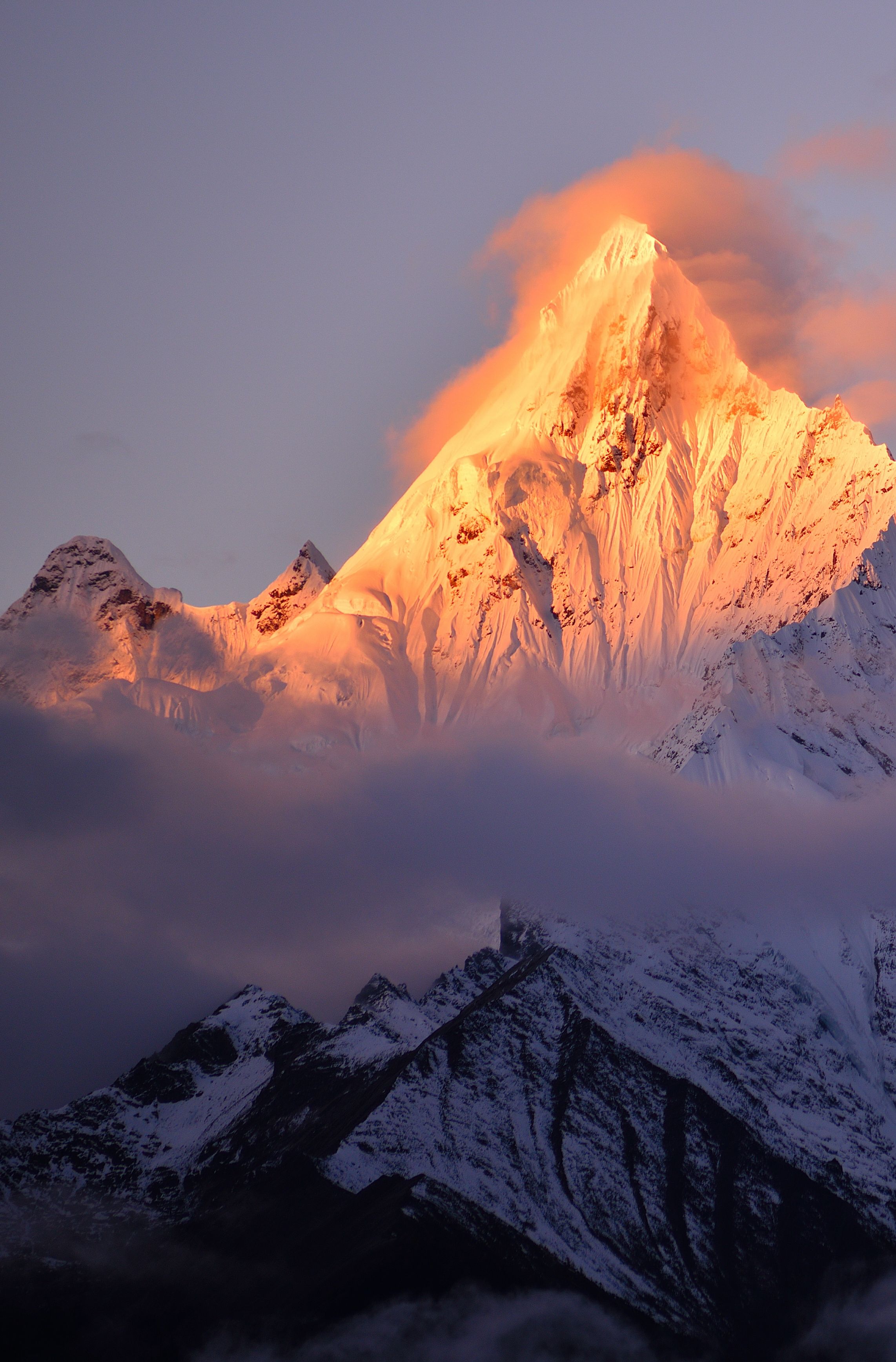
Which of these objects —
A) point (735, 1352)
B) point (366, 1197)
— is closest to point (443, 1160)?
point (366, 1197)

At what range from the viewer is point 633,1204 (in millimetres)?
198500

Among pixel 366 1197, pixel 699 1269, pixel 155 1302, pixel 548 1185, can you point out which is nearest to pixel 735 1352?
pixel 699 1269

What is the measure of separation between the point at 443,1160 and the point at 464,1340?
23.8m

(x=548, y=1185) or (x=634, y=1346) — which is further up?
(x=548, y=1185)

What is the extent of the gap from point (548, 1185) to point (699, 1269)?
1770cm

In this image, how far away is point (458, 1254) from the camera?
180750mm

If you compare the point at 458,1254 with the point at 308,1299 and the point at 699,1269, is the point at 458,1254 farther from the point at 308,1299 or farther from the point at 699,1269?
the point at 699,1269

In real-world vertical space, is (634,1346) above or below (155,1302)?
below

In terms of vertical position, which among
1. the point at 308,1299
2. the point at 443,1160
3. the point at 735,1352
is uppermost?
the point at 443,1160

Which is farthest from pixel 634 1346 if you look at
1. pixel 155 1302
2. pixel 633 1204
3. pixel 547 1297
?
pixel 155 1302

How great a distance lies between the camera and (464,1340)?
17412cm

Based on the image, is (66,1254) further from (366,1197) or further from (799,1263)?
(799,1263)

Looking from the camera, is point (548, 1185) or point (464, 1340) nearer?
point (464, 1340)

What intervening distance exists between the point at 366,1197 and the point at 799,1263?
4537 cm
